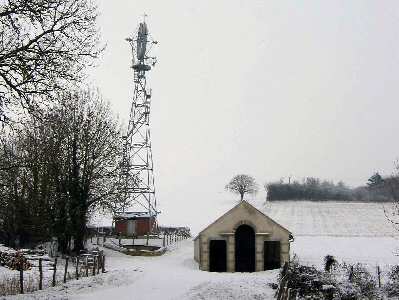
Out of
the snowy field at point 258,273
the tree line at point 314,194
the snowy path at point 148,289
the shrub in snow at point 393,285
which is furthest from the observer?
the tree line at point 314,194

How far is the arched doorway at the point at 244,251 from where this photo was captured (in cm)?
3719

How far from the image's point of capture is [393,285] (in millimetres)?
24469

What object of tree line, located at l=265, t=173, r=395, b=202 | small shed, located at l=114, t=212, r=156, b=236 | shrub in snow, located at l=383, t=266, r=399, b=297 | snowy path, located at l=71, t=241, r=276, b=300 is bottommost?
shrub in snow, located at l=383, t=266, r=399, b=297

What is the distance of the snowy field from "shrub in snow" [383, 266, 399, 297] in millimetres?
5143

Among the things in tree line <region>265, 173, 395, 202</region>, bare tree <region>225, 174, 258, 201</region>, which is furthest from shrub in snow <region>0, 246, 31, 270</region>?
bare tree <region>225, 174, 258, 201</region>

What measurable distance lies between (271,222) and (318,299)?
18.3m

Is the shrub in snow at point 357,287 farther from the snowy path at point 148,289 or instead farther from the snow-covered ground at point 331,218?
Answer: the snow-covered ground at point 331,218

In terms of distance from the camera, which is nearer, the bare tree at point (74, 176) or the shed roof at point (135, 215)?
the bare tree at point (74, 176)

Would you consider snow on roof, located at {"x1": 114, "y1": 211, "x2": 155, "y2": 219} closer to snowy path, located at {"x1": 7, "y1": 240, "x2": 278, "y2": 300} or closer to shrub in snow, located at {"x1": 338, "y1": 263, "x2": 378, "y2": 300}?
snowy path, located at {"x1": 7, "y1": 240, "x2": 278, "y2": 300}

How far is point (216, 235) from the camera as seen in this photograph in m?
37.3

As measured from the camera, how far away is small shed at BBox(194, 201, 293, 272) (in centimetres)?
3678

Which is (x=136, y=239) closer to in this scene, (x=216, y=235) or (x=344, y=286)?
(x=216, y=235)

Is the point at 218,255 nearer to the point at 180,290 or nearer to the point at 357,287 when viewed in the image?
the point at 357,287

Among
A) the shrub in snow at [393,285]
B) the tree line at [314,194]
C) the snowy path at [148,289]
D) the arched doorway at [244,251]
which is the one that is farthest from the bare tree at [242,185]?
the snowy path at [148,289]
